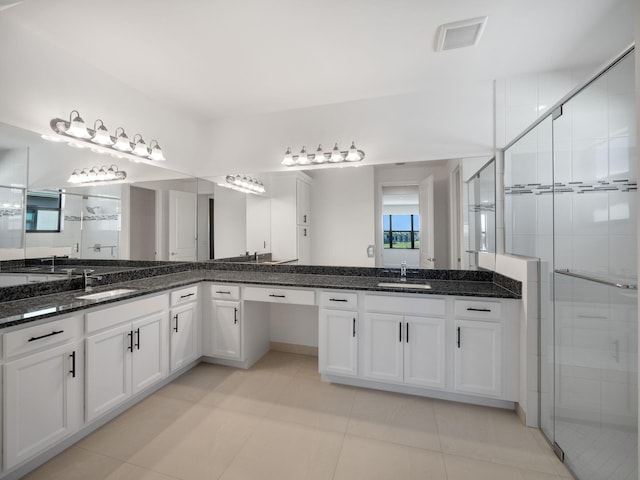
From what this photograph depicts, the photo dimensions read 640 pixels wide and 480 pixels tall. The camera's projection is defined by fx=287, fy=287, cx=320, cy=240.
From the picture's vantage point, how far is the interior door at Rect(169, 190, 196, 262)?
307cm

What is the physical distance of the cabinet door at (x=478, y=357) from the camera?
2020mm

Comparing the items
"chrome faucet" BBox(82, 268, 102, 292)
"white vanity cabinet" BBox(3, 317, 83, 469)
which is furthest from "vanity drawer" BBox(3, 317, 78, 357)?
"chrome faucet" BBox(82, 268, 102, 292)

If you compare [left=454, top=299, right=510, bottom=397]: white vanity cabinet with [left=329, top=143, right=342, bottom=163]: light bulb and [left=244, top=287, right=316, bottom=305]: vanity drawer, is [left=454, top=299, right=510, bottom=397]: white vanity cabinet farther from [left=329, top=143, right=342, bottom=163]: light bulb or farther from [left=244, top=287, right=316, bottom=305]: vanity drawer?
[left=329, top=143, right=342, bottom=163]: light bulb

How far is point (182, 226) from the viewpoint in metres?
3.14

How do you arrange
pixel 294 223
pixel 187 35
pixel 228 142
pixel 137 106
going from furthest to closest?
pixel 228 142, pixel 294 223, pixel 137 106, pixel 187 35

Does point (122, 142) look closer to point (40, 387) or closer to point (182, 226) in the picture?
point (182, 226)

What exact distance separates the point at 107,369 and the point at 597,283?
3.06 meters

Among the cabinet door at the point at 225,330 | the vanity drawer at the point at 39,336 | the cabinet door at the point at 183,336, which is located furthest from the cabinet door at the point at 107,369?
the cabinet door at the point at 225,330

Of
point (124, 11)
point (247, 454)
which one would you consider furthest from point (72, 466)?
point (124, 11)

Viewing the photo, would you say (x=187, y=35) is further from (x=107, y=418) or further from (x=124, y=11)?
(x=107, y=418)

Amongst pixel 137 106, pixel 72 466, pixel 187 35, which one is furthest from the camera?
pixel 137 106

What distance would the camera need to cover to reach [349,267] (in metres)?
2.83

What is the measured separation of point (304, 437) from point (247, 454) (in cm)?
35

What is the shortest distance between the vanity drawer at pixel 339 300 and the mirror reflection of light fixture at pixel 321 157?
1301mm
